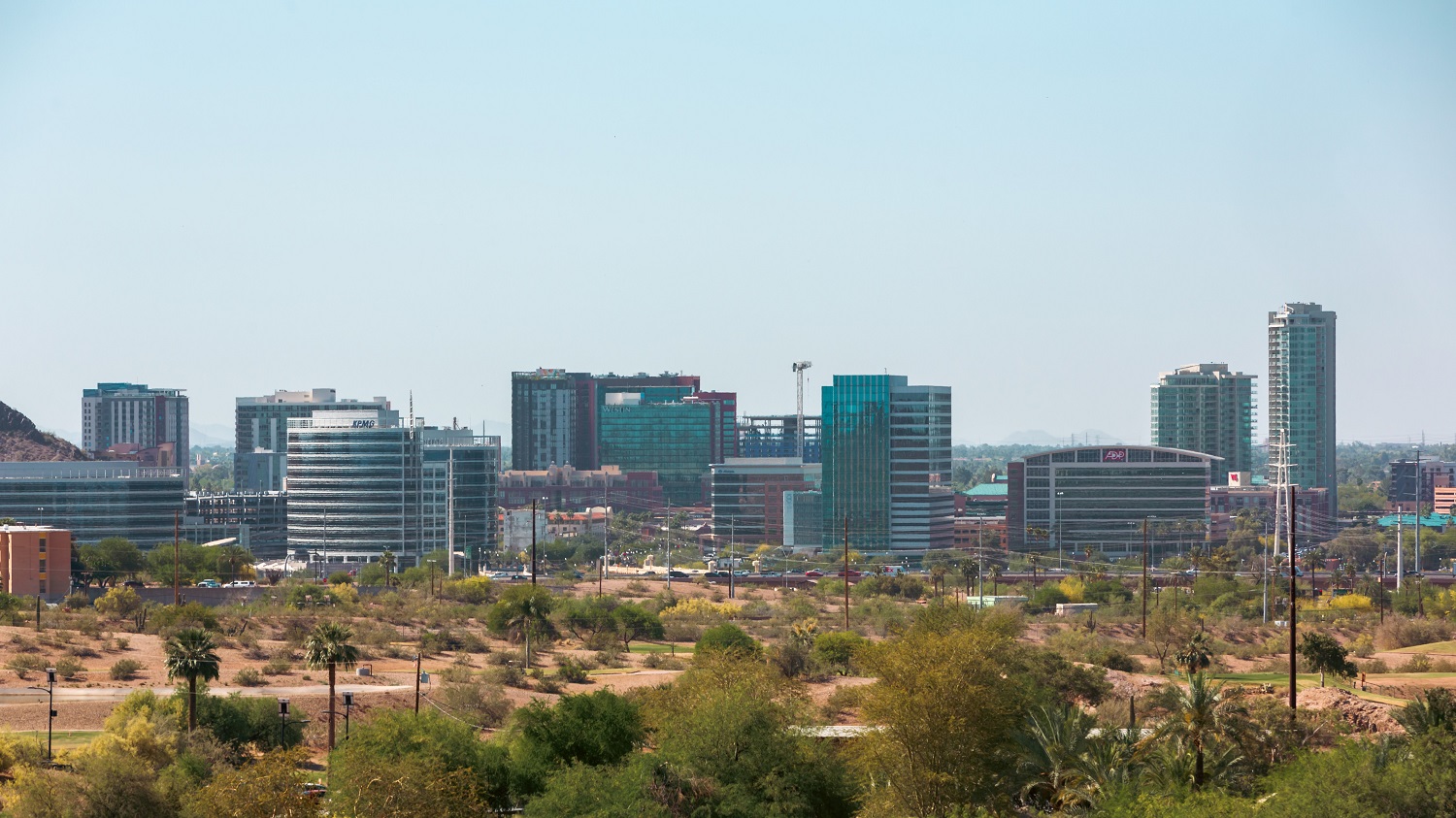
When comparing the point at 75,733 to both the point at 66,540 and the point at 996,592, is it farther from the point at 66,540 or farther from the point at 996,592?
the point at 996,592

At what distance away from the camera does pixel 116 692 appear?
70062 millimetres

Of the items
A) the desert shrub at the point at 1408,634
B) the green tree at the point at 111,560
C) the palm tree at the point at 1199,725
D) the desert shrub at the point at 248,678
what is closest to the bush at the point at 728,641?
the desert shrub at the point at 248,678

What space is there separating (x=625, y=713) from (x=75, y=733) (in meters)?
23.0

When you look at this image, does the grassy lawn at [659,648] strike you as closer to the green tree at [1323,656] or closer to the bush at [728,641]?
the bush at [728,641]

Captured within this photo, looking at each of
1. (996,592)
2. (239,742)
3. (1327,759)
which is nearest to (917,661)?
(1327,759)

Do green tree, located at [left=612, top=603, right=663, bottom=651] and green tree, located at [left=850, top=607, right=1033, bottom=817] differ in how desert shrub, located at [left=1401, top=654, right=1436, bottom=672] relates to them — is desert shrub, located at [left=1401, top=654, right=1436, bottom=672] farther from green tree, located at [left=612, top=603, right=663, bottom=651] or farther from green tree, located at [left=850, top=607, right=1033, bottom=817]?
green tree, located at [left=612, top=603, right=663, bottom=651]

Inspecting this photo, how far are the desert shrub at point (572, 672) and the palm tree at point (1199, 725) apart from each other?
39.1 m

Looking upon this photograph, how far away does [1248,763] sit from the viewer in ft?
165

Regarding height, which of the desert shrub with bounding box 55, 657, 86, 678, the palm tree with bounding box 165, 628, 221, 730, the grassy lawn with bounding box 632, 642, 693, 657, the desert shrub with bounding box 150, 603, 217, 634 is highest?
the palm tree with bounding box 165, 628, 221, 730

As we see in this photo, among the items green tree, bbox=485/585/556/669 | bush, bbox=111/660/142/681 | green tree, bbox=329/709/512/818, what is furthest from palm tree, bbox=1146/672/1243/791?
bush, bbox=111/660/142/681

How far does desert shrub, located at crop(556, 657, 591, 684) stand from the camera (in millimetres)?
80625

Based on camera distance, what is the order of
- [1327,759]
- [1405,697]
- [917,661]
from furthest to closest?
[1405,697] < [917,661] < [1327,759]

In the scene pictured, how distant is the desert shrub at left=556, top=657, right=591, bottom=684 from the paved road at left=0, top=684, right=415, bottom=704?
29.6 ft

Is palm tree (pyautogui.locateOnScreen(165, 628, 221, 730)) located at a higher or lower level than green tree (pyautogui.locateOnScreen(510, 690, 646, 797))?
higher
